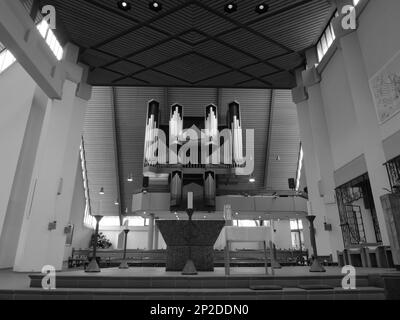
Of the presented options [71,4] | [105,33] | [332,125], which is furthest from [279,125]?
[71,4]

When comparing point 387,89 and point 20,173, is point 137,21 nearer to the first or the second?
point 20,173

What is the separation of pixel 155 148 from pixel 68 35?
572cm

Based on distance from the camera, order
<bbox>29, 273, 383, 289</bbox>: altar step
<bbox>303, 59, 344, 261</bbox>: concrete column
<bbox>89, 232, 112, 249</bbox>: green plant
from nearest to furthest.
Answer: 1. <bbox>29, 273, 383, 289</bbox>: altar step
2. <bbox>303, 59, 344, 261</bbox>: concrete column
3. <bbox>89, 232, 112, 249</bbox>: green plant

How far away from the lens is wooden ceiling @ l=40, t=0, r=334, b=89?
18.5 feet

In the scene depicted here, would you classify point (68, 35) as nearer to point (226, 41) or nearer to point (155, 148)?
point (226, 41)

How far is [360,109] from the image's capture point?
475 centimetres

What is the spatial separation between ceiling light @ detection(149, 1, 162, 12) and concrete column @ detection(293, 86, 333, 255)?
4.01 meters

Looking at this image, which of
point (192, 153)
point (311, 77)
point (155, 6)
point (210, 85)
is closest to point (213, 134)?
point (192, 153)

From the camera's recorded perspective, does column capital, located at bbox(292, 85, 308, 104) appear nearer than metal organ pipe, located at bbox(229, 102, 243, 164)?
Yes

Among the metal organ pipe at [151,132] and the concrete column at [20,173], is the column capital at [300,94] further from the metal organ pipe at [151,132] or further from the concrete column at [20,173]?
the concrete column at [20,173]

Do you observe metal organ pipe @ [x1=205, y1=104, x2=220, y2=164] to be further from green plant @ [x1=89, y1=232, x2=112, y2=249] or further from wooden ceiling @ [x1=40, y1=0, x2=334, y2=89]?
green plant @ [x1=89, y1=232, x2=112, y2=249]

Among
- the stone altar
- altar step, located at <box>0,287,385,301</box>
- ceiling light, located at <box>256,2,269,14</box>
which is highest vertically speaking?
ceiling light, located at <box>256,2,269,14</box>

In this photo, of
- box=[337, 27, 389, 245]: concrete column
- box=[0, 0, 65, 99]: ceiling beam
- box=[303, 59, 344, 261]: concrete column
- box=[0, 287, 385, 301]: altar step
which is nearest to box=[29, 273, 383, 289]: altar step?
box=[0, 287, 385, 301]: altar step

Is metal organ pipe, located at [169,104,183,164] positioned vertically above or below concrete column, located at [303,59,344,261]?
above
